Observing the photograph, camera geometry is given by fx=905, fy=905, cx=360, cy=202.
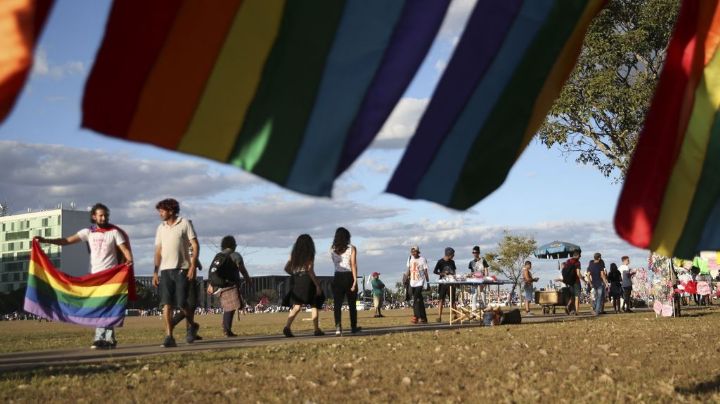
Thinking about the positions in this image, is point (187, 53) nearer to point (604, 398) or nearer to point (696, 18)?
point (696, 18)

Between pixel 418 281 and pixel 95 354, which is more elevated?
pixel 418 281

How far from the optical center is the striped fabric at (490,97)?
172 inches

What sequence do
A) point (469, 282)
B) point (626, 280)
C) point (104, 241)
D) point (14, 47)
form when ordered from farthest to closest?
point (626, 280) → point (469, 282) → point (104, 241) → point (14, 47)

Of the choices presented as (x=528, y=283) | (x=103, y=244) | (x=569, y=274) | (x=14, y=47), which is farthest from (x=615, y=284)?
(x=14, y=47)

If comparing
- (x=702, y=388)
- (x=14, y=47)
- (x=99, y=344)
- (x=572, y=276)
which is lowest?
(x=702, y=388)

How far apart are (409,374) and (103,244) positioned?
5.98 m

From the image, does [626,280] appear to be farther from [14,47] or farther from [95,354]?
[14,47]

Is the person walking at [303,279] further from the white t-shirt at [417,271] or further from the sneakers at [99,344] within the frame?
the white t-shirt at [417,271]

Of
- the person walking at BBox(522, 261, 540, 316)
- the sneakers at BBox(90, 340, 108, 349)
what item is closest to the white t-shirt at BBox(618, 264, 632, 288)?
the person walking at BBox(522, 261, 540, 316)

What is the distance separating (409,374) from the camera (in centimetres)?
896

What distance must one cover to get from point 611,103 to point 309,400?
21982 mm

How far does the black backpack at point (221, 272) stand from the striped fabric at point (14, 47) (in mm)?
13958

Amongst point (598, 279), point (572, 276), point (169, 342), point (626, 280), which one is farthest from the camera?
point (626, 280)

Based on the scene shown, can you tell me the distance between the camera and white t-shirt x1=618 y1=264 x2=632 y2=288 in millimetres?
30030
